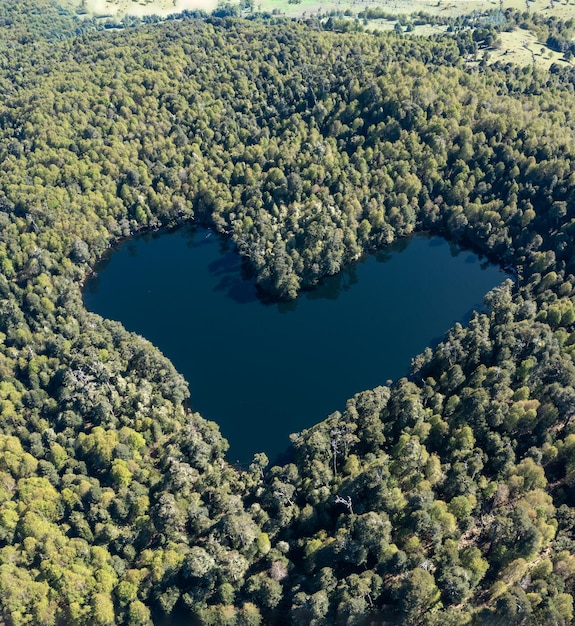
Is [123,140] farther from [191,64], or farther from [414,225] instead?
[414,225]

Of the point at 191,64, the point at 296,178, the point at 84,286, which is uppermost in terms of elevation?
the point at 191,64

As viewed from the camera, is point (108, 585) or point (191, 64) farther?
point (191, 64)

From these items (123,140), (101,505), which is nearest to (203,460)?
(101,505)

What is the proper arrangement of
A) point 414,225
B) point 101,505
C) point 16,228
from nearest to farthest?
1. point 101,505
2. point 16,228
3. point 414,225

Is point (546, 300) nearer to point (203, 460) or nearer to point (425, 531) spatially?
point (425, 531)

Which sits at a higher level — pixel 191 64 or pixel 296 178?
pixel 191 64

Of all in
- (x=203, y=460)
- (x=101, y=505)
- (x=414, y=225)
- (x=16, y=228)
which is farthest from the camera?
(x=414, y=225)

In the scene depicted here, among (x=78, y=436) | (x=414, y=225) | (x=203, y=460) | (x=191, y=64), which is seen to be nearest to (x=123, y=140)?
(x=191, y=64)
